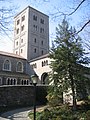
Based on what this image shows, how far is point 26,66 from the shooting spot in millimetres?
53344

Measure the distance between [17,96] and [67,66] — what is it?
28.8 ft

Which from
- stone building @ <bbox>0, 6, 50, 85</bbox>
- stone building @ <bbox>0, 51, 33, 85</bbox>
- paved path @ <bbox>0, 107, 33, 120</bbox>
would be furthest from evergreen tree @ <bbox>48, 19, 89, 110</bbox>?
stone building @ <bbox>0, 51, 33, 85</bbox>

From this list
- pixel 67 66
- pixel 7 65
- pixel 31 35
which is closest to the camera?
pixel 67 66

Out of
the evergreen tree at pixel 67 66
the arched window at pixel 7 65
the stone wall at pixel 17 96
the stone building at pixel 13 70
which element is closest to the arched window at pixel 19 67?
the stone building at pixel 13 70

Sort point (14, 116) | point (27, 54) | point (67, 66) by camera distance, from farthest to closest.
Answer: point (27, 54) < point (67, 66) < point (14, 116)

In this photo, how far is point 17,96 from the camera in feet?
91.0

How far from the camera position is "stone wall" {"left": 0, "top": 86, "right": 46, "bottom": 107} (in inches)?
1024

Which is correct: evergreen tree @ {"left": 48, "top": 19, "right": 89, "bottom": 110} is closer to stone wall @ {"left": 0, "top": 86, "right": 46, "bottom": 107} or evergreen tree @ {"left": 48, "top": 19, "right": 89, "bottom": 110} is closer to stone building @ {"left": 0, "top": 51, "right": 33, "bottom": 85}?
stone wall @ {"left": 0, "top": 86, "right": 46, "bottom": 107}

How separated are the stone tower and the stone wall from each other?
2540cm

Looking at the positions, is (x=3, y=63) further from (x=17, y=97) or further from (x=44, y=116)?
(x=44, y=116)

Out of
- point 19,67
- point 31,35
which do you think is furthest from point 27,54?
point 31,35

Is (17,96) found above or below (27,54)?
below

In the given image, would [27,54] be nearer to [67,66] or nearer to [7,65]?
[7,65]

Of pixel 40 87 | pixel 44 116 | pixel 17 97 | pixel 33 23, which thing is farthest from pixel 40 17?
pixel 44 116
